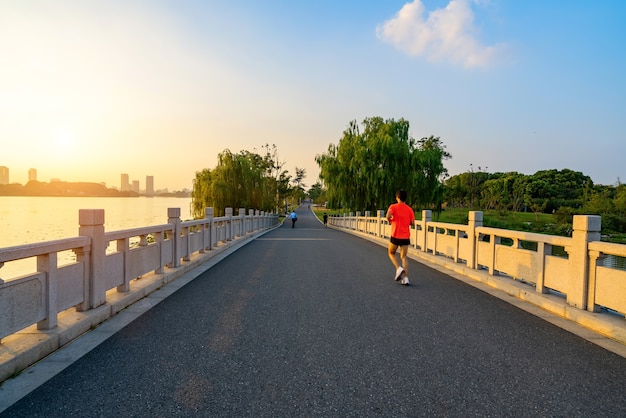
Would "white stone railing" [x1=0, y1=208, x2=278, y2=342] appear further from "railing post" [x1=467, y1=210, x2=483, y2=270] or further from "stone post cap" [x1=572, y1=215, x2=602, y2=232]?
"railing post" [x1=467, y1=210, x2=483, y2=270]

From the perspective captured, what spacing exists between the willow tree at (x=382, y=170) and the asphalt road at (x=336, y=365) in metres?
23.1

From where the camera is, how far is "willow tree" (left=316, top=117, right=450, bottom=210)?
28.3 meters

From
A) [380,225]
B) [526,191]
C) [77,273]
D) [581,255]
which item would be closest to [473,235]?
[581,255]

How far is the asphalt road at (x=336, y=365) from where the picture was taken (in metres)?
2.79

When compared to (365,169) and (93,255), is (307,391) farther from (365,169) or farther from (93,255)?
(365,169)

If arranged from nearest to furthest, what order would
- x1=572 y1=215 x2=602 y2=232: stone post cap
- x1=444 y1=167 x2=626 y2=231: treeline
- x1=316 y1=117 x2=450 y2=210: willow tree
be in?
x1=572 y1=215 x2=602 y2=232: stone post cap
x1=316 y1=117 x2=450 y2=210: willow tree
x1=444 y1=167 x2=626 y2=231: treeline

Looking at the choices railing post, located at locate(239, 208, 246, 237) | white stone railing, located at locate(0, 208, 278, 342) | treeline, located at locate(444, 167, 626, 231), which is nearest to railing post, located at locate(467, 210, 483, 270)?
white stone railing, located at locate(0, 208, 278, 342)

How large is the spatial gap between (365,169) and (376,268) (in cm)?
2004

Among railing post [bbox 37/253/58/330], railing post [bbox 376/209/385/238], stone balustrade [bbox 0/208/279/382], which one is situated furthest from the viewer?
railing post [bbox 376/209/385/238]

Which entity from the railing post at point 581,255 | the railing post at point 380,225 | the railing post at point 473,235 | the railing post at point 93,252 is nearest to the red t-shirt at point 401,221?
the railing post at point 473,235

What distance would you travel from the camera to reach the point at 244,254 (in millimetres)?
12406

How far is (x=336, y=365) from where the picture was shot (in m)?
3.48

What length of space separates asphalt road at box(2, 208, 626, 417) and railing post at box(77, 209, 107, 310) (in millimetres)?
603

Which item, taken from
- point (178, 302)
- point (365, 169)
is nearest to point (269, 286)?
point (178, 302)
